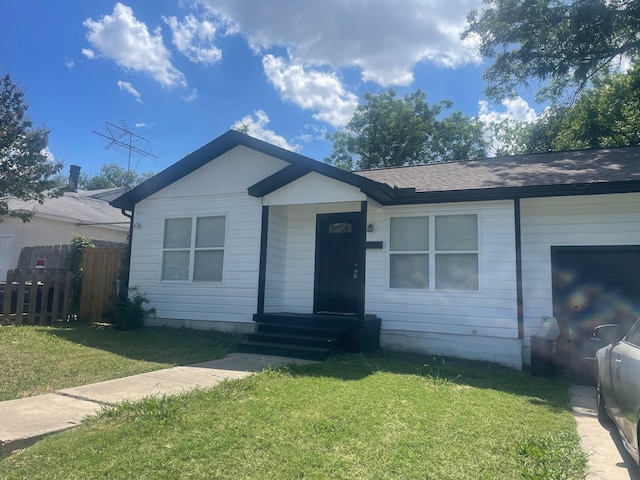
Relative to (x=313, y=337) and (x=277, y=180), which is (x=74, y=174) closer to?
(x=277, y=180)

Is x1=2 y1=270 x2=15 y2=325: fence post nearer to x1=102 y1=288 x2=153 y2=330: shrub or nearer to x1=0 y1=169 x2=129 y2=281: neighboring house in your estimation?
x1=102 y1=288 x2=153 y2=330: shrub

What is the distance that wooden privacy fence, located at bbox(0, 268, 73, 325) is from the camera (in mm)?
10156

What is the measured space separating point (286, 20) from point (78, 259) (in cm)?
819

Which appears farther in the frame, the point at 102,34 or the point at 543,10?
the point at 543,10

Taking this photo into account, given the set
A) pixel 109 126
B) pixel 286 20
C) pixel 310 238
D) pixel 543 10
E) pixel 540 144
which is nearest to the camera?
pixel 310 238

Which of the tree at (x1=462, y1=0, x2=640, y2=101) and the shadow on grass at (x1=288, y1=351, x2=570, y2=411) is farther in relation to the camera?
the tree at (x1=462, y1=0, x2=640, y2=101)

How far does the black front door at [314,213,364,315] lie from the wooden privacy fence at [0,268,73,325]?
622cm

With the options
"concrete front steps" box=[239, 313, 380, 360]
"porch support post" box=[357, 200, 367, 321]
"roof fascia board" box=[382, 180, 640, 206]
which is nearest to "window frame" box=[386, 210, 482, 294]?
"roof fascia board" box=[382, 180, 640, 206]

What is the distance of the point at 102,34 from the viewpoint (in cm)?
1197

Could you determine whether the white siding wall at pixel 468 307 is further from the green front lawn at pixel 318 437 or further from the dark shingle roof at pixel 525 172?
the green front lawn at pixel 318 437

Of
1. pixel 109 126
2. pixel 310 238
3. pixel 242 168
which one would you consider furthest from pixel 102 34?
pixel 109 126

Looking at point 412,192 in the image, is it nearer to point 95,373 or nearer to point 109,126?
point 95,373

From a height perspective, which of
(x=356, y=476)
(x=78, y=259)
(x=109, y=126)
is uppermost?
(x=109, y=126)

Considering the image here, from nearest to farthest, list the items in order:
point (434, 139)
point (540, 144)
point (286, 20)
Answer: point (286, 20), point (540, 144), point (434, 139)
